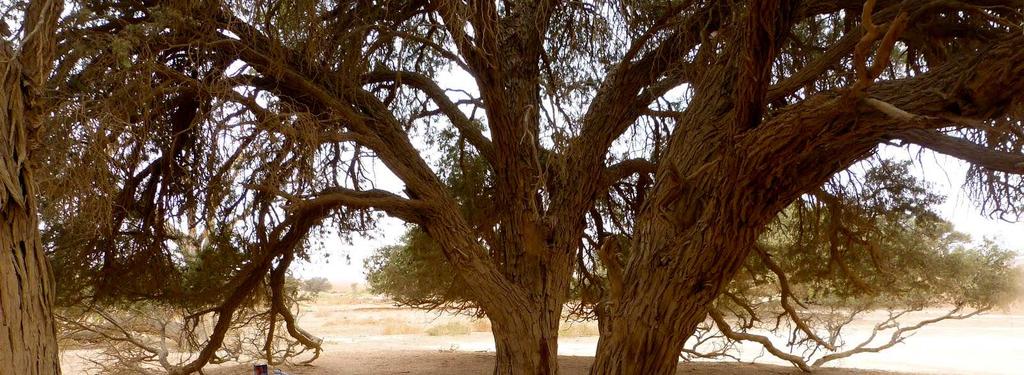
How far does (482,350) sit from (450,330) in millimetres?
8721

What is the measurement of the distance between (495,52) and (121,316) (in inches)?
339

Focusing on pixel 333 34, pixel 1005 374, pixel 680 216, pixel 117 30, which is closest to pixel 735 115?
Answer: pixel 680 216

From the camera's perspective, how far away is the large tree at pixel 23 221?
106 inches

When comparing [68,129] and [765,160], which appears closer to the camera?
[765,160]

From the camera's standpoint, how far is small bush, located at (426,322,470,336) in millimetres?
28081

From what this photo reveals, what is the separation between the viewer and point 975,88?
147 inches

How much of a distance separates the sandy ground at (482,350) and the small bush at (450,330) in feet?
0.12

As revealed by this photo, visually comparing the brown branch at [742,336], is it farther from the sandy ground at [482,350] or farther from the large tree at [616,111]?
the large tree at [616,111]

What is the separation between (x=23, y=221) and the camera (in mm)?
2838

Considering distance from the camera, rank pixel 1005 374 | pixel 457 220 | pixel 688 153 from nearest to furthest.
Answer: pixel 688 153 → pixel 457 220 → pixel 1005 374

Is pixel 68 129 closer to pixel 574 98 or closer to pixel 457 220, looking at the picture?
pixel 457 220

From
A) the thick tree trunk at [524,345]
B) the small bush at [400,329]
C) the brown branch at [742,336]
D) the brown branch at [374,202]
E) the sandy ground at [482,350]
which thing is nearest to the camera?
the brown branch at [374,202]

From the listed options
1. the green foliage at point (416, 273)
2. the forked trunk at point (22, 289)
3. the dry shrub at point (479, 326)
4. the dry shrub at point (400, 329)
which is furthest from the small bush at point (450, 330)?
the forked trunk at point (22, 289)

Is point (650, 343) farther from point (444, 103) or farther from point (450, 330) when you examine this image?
point (450, 330)
